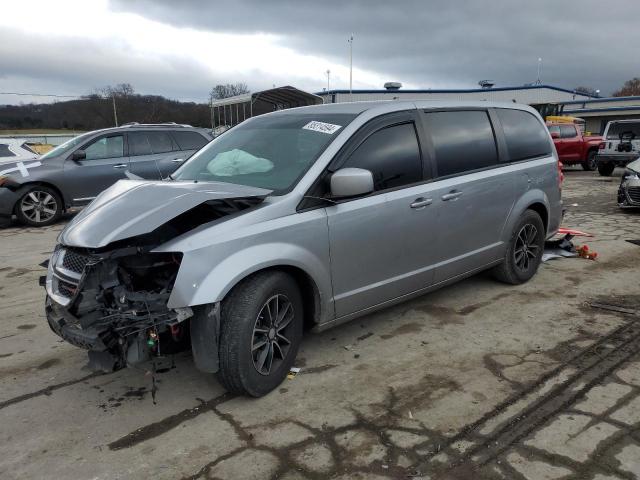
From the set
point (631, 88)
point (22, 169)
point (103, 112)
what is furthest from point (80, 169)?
point (631, 88)

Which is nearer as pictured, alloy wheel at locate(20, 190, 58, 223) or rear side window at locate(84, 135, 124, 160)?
alloy wheel at locate(20, 190, 58, 223)

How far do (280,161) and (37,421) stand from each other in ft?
7.36

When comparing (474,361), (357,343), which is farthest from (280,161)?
(474,361)

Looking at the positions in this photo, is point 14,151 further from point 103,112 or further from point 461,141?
point 103,112

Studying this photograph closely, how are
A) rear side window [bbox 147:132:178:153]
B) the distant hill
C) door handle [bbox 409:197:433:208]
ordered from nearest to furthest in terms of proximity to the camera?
door handle [bbox 409:197:433:208]
rear side window [bbox 147:132:178:153]
the distant hill

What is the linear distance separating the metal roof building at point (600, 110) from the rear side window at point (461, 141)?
42129 millimetres

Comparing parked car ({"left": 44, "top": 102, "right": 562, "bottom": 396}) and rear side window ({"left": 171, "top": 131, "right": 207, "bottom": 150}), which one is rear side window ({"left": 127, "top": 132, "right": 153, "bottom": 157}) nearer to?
rear side window ({"left": 171, "top": 131, "right": 207, "bottom": 150})

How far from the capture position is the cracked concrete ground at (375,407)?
104 inches

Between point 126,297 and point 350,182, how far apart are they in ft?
4.96

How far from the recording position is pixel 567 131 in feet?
65.8

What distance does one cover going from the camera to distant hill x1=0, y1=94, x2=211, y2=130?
1961cm

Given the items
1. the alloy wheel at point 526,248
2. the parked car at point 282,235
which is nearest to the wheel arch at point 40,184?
the parked car at point 282,235

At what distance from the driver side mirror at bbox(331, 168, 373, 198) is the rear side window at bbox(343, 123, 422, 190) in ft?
0.85

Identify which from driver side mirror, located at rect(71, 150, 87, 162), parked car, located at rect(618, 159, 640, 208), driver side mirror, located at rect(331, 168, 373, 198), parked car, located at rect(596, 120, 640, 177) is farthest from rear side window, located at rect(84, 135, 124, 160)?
parked car, located at rect(596, 120, 640, 177)
